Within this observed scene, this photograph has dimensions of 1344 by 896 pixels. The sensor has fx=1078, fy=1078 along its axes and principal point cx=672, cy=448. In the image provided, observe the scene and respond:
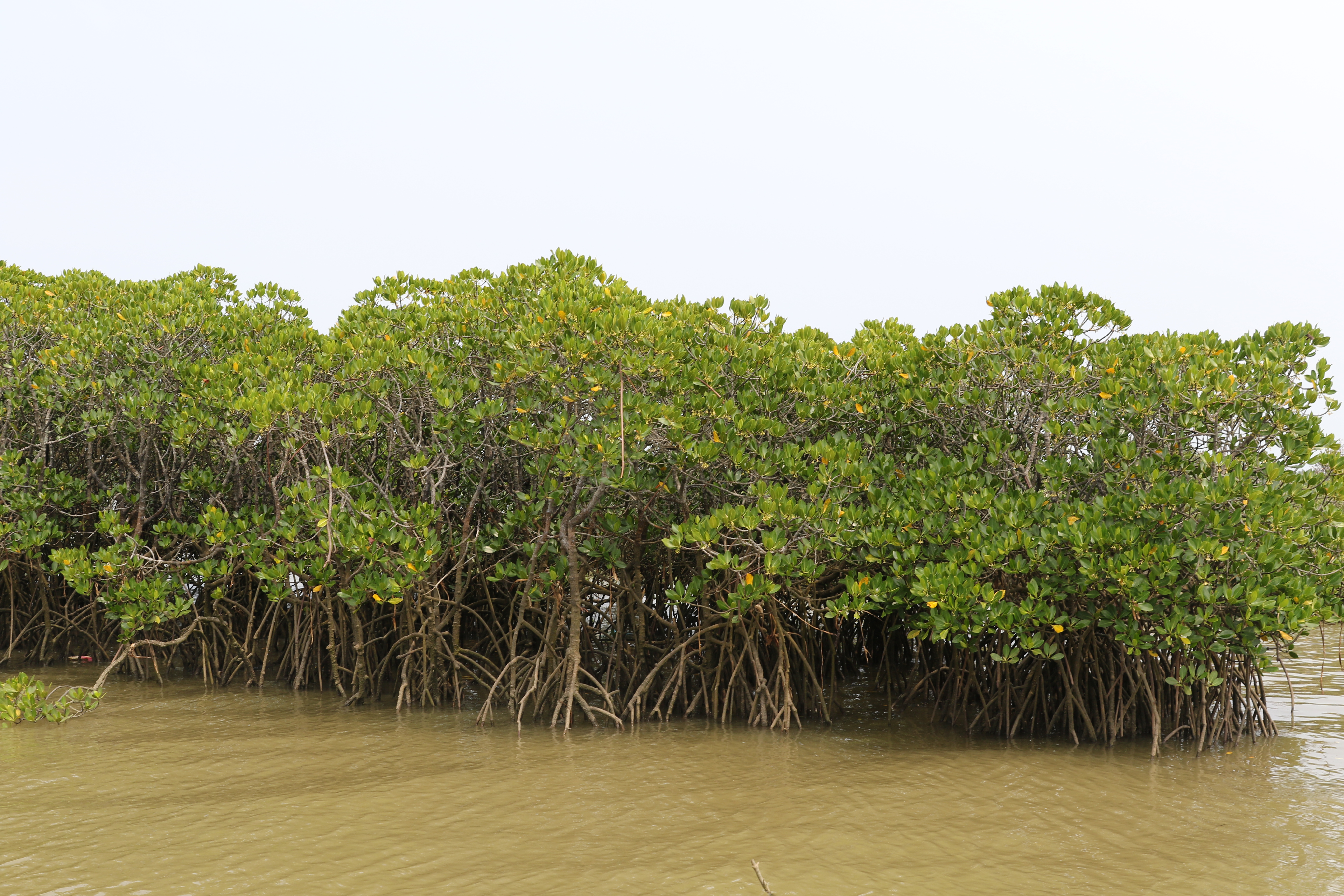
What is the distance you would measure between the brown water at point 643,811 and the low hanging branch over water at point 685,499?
637 millimetres

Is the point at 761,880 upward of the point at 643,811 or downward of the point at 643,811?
upward

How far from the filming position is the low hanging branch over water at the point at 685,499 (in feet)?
20.9

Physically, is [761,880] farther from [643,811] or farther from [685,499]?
[685,499]

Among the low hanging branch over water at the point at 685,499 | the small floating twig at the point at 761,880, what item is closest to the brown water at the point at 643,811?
the small floating twig at the point at 761,880

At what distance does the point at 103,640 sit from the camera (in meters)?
10.3

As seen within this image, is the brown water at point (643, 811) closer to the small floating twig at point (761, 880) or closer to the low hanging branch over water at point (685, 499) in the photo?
the small floating twig at point (761, 880)

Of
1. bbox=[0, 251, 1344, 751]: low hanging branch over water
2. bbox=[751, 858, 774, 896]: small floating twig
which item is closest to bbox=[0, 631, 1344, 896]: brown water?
bbox=[751, 858, 774, 896]: small floating twig

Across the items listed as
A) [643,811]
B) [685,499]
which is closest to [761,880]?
[643,811]

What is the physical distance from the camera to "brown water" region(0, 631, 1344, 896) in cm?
463

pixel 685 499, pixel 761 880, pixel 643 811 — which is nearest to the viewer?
pixel 761 880

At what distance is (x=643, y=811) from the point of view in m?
5.55

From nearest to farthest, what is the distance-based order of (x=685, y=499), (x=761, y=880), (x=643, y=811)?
(x=761, y=880) < (x=643, y=811) < (x=685, y=499)

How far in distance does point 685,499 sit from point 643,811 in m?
2.18

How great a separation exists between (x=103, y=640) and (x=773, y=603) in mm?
6833
